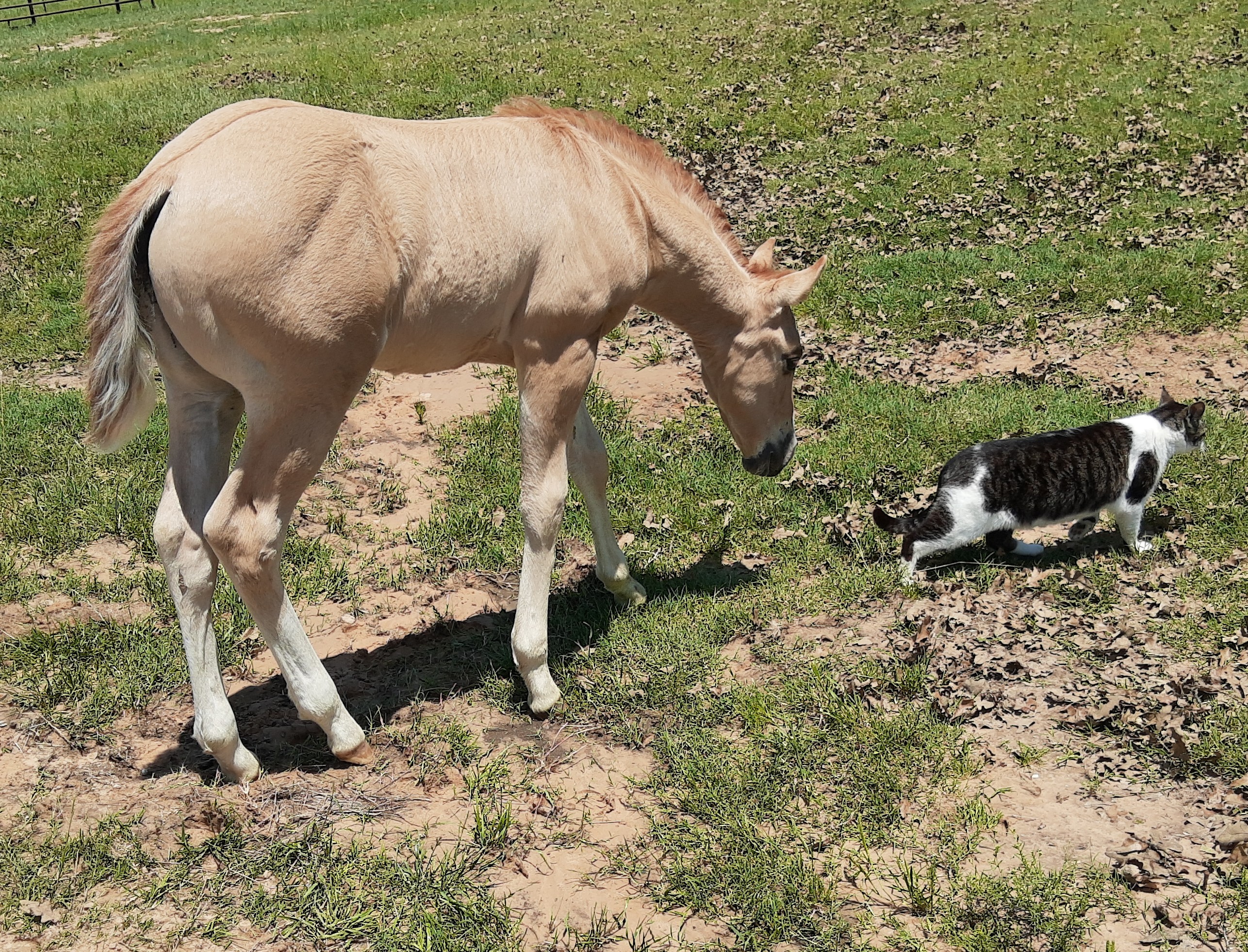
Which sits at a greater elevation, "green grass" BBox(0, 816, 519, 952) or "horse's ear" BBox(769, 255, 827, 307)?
"horse's ear" BBox(769, 255, 827, 307)

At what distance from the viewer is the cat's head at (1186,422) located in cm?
618

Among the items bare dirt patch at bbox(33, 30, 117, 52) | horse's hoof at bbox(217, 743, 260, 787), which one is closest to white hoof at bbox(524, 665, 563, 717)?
horse's hoof at bbox(217, 743, 260, 787)

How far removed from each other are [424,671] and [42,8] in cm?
3733

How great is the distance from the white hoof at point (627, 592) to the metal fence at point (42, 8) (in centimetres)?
3076

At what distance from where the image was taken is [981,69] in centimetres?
1524

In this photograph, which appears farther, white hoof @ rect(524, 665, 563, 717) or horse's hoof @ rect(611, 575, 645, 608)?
horse's hoof @ rect(611, 575, 645, 608)

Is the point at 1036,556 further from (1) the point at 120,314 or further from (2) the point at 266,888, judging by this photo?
(1) the point at 120,314

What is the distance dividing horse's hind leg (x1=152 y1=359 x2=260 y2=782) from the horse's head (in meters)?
2.53

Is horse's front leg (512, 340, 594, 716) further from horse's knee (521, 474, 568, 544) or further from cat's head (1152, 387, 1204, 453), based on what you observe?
cat's head (1152, 387, 1204, 453)

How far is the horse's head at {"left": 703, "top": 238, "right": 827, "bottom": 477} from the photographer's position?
17.7ft

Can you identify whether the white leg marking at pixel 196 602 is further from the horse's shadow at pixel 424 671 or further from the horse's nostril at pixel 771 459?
the horse's nostril at pixel 771 459

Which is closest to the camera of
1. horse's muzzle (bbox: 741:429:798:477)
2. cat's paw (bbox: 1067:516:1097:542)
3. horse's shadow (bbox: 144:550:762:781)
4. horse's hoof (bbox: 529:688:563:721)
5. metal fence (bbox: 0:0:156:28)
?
horse's shadow (bbox: 144:550:762:781)

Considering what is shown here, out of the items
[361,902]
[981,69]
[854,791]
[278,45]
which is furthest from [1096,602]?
[278,45]

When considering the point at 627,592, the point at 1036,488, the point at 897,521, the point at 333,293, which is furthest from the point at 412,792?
the point at 1036,488
